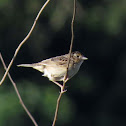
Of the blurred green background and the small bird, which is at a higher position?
the small bird

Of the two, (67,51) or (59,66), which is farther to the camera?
(67,51)

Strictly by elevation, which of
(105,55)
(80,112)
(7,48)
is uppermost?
(7,48)

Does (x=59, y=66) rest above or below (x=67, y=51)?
above

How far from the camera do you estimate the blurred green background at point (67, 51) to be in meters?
11.5

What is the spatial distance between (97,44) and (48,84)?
2.85m

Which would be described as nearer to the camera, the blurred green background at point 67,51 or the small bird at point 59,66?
the small bird at point 59,66

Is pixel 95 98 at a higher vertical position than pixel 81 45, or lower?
lower

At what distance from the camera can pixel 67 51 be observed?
537 inches

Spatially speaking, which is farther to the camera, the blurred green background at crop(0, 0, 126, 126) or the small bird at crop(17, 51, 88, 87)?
the blurred green background at crop(0, 0, 126, 126)

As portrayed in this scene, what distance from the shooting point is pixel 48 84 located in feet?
43.0

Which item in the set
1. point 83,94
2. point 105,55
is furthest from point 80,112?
point 105,55

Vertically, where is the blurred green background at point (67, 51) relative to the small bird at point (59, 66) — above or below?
below

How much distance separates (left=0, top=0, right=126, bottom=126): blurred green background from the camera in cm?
1147

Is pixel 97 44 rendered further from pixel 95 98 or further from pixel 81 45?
pixel 95 98
